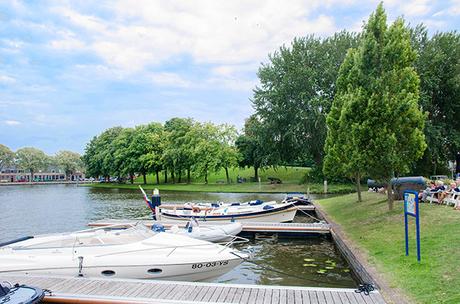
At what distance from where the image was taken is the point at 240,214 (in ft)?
72.7

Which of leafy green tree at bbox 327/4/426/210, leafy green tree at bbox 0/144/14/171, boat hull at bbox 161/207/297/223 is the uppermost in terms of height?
leafy green tree at bbox 0/144/14/171

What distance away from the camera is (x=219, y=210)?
2306 centimetres

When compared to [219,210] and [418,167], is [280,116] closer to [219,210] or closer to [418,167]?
[418,167]

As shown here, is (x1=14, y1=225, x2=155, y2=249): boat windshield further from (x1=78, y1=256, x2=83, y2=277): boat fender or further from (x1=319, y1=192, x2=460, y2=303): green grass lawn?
(x1=319, y1=192, x2=460, y2=303): green grass lawn

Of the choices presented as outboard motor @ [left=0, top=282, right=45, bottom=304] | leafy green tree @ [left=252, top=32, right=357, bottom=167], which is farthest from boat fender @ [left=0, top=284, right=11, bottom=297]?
leafy green tree @ [left=252, top=32, right=357, bottom=167]

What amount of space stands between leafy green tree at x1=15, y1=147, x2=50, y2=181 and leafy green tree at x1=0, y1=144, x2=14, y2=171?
194 centimetres

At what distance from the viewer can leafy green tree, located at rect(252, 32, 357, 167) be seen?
50.8 metres

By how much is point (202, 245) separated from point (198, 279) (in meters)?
1.02

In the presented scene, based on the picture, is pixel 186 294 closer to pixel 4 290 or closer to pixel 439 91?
pixel 4 290

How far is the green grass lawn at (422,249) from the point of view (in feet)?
26.3

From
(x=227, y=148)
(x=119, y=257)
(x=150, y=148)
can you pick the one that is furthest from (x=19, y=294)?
(x=150, y=148)

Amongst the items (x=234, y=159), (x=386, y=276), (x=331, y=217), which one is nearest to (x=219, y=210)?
(x=331, y=217)

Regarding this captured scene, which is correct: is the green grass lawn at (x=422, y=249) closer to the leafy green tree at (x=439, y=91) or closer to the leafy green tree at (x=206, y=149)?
the leafy green tree at (x=439, y=91)

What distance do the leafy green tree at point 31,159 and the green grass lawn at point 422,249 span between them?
146 m
